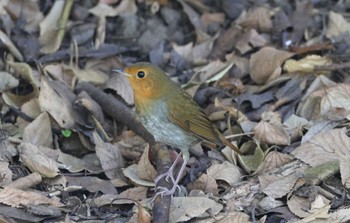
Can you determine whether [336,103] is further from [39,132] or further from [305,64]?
[39,132]

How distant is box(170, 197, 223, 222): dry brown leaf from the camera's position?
4.00 metres

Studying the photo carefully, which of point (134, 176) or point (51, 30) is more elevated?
point (51, 30)

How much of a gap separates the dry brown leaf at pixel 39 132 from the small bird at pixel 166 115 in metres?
0.60

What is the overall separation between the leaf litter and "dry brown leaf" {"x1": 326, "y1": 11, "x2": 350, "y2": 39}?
0.04 feet

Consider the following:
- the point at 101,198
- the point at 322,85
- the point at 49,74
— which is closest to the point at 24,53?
the point at 49,74

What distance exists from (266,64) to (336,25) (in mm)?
835

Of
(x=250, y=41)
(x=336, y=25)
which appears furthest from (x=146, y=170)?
(x=336, y=25)

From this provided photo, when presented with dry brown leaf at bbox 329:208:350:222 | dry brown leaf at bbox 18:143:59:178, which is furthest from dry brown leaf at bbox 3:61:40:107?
dry brown leaf at bbox 329:208:350:222

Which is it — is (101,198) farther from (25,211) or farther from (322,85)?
(322,85)

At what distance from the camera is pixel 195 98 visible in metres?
5.34

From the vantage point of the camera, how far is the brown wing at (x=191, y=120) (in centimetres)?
453

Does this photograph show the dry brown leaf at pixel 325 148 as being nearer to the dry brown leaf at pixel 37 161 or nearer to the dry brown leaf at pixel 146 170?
the dry brown leaf at pixel 146 170

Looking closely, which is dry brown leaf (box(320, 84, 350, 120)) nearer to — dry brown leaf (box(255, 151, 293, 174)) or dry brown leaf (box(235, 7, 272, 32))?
dry brown leaf (box(255, 151, 293, 174))

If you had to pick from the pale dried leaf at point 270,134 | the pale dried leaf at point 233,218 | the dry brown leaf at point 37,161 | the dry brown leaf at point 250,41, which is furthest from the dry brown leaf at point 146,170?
the dry brown leaf at point 250,41
